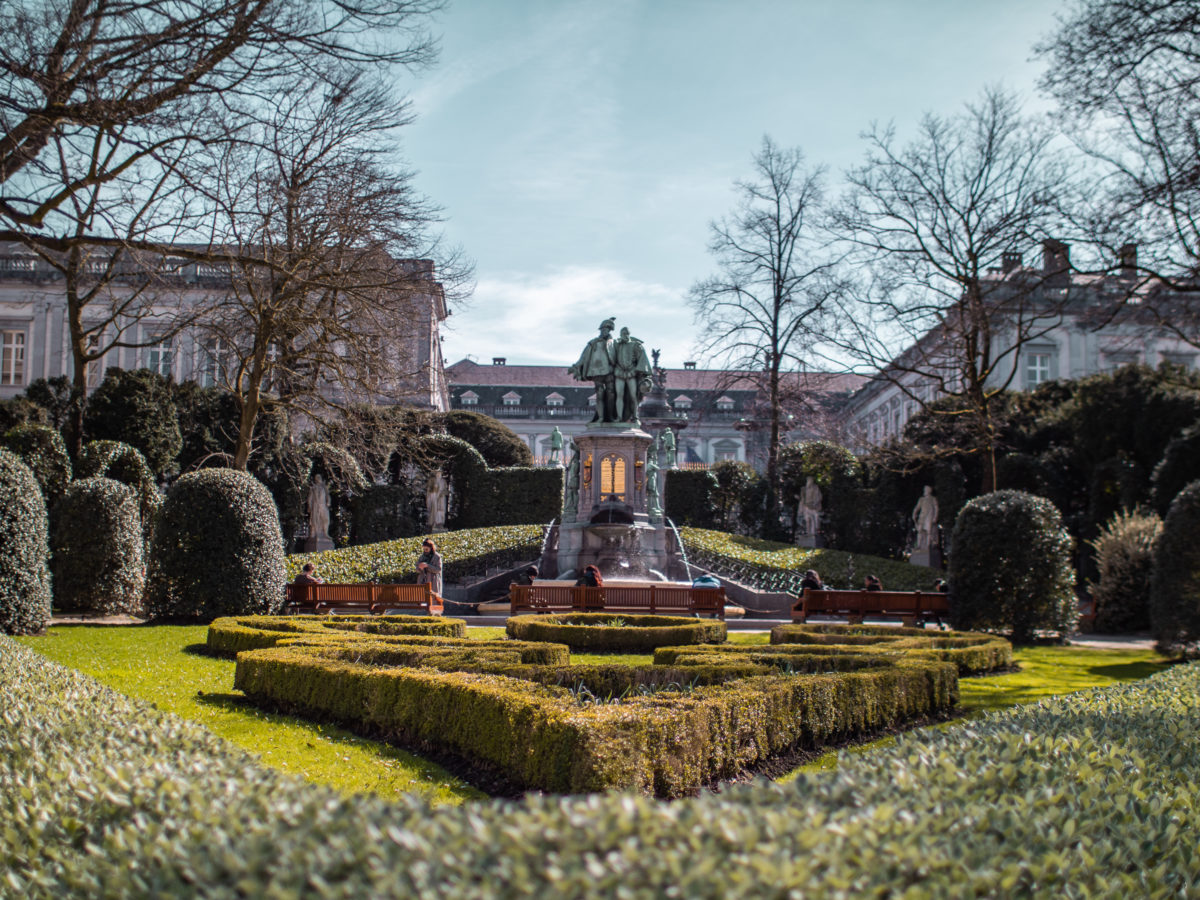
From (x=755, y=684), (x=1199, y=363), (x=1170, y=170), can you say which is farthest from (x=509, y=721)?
(x=1199, y=363)

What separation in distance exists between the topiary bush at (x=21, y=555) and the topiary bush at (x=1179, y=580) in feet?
46.9

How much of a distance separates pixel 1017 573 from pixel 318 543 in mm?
20261

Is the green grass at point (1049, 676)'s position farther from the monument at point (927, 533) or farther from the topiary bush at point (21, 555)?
the monument at point (927, 533)

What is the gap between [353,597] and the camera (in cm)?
1653

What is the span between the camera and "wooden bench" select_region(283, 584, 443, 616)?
53.8 ft

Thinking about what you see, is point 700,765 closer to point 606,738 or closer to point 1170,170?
point 606,738

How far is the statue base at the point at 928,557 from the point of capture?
2830 cm

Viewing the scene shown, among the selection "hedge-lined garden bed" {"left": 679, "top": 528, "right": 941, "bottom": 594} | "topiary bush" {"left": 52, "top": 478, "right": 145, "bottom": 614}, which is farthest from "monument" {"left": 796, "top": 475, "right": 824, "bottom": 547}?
"topiary bush" {"left": 52, "top": 478, "right": 145, "bottom": 614}

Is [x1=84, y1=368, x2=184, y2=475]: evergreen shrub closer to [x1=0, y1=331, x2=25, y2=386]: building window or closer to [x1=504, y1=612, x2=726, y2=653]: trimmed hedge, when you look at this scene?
[x1=504, y1=612, x2=726, y2=653]: trimmed hedge

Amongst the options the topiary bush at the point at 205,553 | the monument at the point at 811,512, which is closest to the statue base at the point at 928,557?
the monument at the point at 811,512

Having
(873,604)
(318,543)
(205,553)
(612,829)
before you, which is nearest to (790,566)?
(873,604)

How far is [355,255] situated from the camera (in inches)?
737

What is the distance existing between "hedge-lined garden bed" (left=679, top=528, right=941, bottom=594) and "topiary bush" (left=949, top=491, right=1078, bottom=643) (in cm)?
789

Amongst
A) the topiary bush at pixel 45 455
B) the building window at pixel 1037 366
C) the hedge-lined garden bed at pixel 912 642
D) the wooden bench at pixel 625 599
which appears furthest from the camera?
the building window at pixel 1037 366
